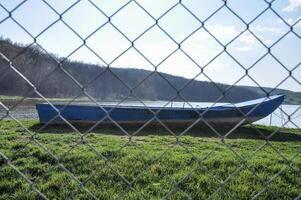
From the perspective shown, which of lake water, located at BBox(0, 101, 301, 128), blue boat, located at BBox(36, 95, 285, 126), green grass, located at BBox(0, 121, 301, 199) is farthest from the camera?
blue boat, located at BBox(36, 95, 285, 126)

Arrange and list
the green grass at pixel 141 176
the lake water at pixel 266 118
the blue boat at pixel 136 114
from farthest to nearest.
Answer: the blue boat at pixel 136 114, the green grass at pixel 141 176, the lake water at pixel 266 118

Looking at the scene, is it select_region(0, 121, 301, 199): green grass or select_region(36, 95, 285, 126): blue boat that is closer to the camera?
select_region(0, 121, 301, 199): green grass

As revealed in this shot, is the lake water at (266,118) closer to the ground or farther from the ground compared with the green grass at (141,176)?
farther from the ground

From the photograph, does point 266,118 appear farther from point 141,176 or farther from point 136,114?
point 141,176

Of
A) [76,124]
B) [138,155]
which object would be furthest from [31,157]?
[76,124]

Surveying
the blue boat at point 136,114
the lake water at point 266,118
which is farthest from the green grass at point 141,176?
the blue boat at point 136,114

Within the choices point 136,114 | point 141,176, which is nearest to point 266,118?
point 136,114

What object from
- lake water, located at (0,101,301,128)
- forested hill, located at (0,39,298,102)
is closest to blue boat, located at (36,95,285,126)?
lake water, located at (0,101,301,128)

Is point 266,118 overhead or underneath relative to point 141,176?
overhead

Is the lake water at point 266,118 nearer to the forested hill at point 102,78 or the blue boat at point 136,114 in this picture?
the forested hill at point 102,78

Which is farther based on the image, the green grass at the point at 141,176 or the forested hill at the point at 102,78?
the green grass at the point at 141,176

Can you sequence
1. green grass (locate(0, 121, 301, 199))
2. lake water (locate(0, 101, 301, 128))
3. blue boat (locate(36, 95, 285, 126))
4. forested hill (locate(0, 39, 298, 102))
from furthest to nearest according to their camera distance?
blue boat (locate(36, 95, 285, 126)), green grass (locate(0, 121, 301, 199)), lake water (locate(0, 101, 301, 128)), forested hill (locate(0, 39, 298, 102))

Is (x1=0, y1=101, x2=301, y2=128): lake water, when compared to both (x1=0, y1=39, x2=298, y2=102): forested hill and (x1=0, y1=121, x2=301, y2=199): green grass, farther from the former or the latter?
(x1=0, y1=121, x2=301, y2=199): green grass

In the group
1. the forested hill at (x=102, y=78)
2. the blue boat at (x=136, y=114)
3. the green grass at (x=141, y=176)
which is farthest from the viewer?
the blue boat at (x=136, y=114)
